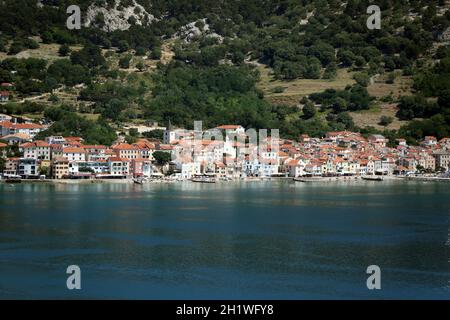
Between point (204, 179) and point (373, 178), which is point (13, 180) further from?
point (373, 178)

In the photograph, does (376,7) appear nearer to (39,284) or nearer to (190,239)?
(190,239)

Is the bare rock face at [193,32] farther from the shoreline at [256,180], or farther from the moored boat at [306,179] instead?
the moored boat at [306,179]

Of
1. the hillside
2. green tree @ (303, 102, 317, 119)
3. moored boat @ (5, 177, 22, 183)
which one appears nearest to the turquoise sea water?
moored boat @ (5, 177, 22, 183)

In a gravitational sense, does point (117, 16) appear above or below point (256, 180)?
above

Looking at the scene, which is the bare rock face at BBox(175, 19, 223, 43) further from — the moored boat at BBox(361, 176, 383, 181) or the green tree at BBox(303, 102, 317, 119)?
the moored boat at BBox(361, 176, 383, 181)

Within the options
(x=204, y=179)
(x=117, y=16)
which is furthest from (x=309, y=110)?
(x=117, y=16)

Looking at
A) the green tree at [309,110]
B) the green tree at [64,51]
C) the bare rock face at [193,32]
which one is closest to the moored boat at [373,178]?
the green tree at [309,110]
